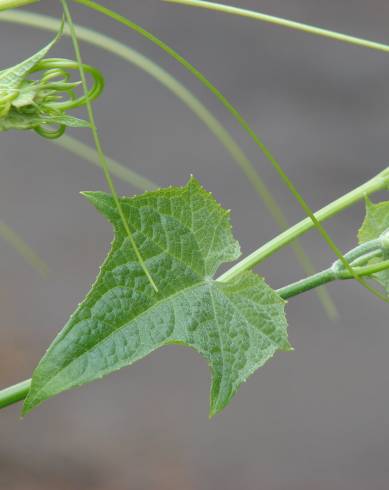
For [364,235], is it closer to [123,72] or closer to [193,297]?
[193,297]

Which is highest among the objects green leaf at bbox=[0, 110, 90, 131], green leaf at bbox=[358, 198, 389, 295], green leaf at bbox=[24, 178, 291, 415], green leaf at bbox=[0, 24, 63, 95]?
green leaf at bbox=[0, 24, 63, 95]

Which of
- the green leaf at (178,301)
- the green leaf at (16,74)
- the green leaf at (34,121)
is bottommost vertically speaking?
the green leaf at (178,301)

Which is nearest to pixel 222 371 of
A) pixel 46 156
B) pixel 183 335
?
pixel 183 335

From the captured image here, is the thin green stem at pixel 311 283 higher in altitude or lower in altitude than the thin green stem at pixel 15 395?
lower

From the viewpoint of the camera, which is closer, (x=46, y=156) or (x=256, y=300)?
(x=256, y=300)

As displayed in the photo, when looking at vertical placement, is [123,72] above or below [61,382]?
above
